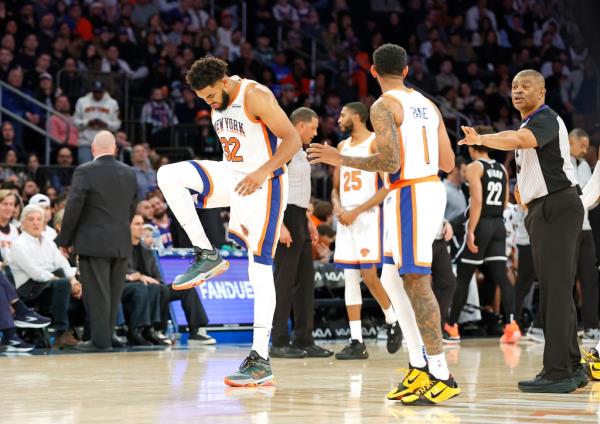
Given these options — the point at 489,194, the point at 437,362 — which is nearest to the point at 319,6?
the point at 489,194

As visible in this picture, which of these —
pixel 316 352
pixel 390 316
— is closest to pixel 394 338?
pixel 390 316

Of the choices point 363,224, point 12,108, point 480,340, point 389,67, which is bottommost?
point 480,340

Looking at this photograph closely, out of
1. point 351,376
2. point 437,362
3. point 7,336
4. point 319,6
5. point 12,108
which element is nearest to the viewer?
point 437,362

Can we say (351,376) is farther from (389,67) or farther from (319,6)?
(319,6)

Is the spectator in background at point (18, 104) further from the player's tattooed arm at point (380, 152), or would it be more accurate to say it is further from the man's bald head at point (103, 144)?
the player's tattooed arm at point (380, 152)

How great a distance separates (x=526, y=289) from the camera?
1279cm

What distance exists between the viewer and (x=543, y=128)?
669 cm

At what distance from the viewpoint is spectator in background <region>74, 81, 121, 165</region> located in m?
15.8

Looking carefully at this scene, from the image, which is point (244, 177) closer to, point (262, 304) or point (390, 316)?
point (262, 304)

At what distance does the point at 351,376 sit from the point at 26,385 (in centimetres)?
231

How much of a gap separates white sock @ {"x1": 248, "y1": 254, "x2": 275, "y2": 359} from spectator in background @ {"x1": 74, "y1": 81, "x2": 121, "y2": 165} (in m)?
8.88

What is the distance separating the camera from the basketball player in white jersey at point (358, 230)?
1022 cm

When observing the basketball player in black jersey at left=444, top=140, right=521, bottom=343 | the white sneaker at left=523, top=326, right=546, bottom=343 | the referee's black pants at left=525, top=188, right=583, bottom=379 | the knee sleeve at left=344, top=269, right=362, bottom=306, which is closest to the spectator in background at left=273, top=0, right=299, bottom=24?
the basketball player in black jersey at left=444, top=140, right=521, bottom=343

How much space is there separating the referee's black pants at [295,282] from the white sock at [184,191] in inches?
114
